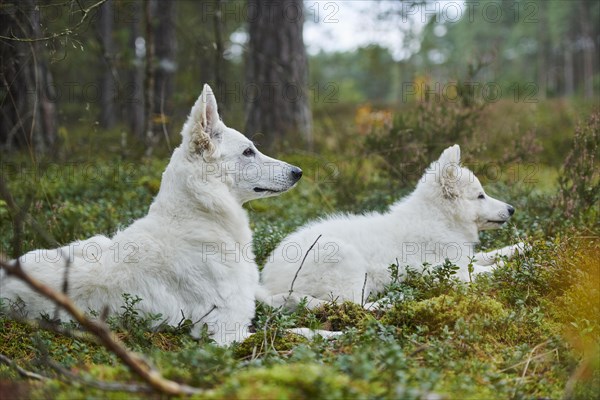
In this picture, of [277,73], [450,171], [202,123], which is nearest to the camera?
[202,123]

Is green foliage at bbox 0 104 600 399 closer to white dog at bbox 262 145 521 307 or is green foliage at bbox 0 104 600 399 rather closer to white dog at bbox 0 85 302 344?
white dog at bbox 0 85 302 344

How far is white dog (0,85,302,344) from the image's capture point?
4773mm

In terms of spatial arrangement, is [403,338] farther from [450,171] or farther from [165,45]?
[165,45]

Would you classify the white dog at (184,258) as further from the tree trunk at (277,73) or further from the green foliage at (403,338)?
the tree trunk at (277,73)

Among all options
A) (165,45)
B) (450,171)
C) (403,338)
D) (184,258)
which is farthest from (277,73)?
(403,338)

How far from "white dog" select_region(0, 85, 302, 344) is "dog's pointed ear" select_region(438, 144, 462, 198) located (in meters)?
2.50

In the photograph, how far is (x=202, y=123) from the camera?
16.5 ft

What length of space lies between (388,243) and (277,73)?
6.73m

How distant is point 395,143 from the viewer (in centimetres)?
866

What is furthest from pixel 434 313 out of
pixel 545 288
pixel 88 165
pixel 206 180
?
pixel 88 165

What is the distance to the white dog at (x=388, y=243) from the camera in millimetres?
5812

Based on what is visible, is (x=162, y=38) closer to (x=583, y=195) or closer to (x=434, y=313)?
(x=583, y=195)

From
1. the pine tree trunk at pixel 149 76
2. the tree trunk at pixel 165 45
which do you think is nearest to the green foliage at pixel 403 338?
the pine tree trunk at pixel 149 76

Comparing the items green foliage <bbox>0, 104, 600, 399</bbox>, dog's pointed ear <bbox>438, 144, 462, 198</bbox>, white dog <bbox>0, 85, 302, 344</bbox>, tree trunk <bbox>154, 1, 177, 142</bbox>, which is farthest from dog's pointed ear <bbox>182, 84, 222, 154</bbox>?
tree trunk <bbox>154, 1, 177, 142</bbox>
